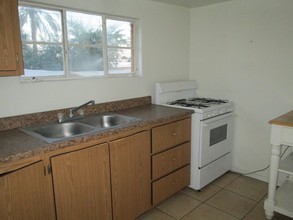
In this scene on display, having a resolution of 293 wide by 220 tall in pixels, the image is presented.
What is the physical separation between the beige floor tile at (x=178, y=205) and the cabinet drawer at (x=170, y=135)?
2.07 feet

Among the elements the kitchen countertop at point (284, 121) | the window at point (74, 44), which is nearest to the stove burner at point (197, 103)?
the window at point (74, 44)

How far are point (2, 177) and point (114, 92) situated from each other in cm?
145

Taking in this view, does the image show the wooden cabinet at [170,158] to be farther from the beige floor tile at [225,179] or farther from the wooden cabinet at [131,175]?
the beige floor tile at [225,179]

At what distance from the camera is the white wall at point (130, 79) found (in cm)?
194

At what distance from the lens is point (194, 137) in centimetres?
259

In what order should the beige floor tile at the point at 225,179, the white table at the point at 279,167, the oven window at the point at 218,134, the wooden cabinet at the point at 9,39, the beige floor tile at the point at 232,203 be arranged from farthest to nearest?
the beige floor tile at the point at 225,179 → the oven window at the point at 218,134 → the beige floor tile at the point at 232,203 → the white table at the point at 279,167 → the wooden cabinet at the point at 9,39

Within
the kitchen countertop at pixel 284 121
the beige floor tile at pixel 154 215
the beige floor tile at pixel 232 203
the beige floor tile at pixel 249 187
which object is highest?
the kitchen countertop at pixel 284 121

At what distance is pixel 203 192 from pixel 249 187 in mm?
569

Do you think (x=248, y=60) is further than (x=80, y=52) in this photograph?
Yes

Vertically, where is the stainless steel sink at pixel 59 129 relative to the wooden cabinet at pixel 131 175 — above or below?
above

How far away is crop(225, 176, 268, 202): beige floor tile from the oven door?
0.38m

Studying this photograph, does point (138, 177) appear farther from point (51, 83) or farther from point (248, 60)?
point (248, 60)

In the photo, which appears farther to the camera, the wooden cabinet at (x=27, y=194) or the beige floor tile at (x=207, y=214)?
the beige floor tile at (x=207, y=214)

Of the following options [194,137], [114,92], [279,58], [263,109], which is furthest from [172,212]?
[279,58]
